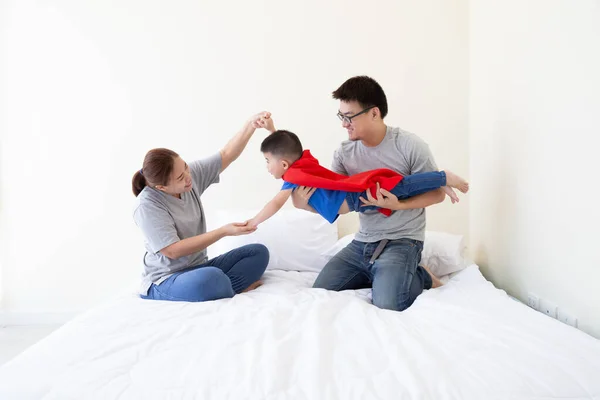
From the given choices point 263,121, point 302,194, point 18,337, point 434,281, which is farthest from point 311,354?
point 18,337

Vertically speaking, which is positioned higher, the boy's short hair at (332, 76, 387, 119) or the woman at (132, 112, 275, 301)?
the boy's short hair at (332, 76, 387, 119)

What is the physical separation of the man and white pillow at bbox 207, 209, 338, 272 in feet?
1.15

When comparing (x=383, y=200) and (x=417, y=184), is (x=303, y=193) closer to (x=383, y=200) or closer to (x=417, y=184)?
(x=383, y=200)

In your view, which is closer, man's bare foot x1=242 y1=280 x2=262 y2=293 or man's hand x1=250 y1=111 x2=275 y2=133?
man's bare foot x1=242 y1=280 x2=262 y2=293

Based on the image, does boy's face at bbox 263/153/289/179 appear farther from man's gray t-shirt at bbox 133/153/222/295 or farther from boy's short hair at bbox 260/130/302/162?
man's gray t-shirt at bbox 133/153/222/295

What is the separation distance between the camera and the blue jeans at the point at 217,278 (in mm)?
2020

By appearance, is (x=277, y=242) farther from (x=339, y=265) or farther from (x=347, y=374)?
(x=347, y=374)

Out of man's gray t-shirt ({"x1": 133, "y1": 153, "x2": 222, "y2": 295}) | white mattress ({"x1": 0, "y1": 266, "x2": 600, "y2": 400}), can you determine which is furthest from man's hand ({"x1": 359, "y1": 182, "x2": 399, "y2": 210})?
man's gray t-shirt ({"x1": 133, "y1": 153, "x2": 222, "y2": 295})

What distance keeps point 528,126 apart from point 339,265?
1.08 meters

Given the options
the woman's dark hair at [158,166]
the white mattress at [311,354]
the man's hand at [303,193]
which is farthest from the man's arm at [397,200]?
the woman's dark hair at [158,166]

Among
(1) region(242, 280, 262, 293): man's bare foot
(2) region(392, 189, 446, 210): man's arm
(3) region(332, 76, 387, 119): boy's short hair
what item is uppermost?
(3) region(332, 76, 387, 119): boy's short hair

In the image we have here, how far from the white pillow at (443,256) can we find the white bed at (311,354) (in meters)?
0.57

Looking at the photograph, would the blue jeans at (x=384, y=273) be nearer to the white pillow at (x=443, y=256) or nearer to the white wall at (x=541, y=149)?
the white pillow at (x=443, y=256)

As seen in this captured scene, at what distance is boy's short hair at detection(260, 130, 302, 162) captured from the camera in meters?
2.15
